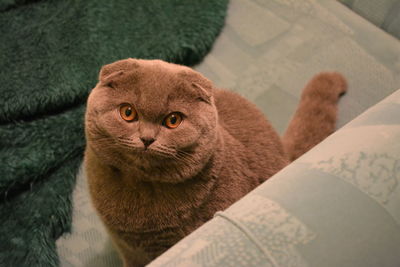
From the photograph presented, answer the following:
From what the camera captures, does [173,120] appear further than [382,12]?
No

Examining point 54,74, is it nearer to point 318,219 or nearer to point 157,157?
point 157,157

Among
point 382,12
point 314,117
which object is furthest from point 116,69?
point 382,12

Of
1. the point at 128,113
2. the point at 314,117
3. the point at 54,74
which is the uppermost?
the point at 128,113

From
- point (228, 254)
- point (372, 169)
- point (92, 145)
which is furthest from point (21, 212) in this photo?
point (372, 169)

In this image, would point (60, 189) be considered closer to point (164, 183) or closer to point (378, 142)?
point (164, 183)

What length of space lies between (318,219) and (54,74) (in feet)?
3.10

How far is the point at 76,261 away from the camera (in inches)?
38.3

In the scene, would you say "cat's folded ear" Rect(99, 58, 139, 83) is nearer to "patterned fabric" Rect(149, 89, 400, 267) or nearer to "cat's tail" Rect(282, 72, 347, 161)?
"patterned fabric" Rect(149, 89, 400, 267)

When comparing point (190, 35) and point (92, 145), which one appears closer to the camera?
point (92, 145)

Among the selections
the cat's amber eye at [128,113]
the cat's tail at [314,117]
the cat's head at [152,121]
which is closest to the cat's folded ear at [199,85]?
the cat's head at [152,121]

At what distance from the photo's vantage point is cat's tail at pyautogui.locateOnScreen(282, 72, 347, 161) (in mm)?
987

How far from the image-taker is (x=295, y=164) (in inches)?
24.1

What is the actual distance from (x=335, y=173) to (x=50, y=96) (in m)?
0.87

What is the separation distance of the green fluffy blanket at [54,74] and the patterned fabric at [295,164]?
0.22 feet
